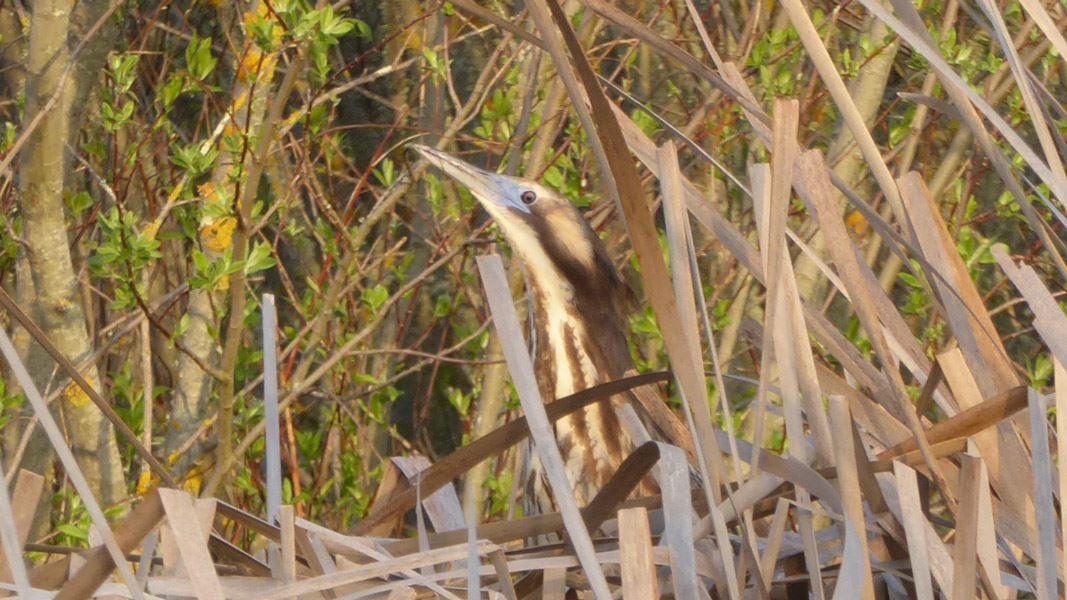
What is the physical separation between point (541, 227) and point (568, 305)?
6.7 inches

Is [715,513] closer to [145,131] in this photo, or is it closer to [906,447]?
[906,447]

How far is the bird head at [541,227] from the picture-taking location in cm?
281

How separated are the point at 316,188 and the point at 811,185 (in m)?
2.26

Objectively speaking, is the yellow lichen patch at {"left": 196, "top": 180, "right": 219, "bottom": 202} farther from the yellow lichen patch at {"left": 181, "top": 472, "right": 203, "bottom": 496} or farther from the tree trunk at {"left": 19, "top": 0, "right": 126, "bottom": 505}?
the yellow lichen patch at {"left": 181, "top": 472, "right": 203, "bottom": 496}

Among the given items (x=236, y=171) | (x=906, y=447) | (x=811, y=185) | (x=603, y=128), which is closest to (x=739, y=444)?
(x=906, y=447)

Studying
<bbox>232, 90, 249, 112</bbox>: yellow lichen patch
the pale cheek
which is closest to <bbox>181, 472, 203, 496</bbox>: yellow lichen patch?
<bbox>232, 90, 249, 112</bbox>: yellow lichen patch

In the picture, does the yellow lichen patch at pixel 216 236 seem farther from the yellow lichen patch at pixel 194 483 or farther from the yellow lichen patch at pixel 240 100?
the yellow lichen patch at pixel 194 483

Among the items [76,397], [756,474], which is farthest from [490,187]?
[756,474]

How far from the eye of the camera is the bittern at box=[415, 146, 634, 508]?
2.58 metres

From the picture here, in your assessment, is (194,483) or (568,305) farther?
(194,483)

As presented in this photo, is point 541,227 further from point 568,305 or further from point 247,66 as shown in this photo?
point 247,66

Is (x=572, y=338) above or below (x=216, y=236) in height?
above

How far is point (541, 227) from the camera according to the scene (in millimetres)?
2885

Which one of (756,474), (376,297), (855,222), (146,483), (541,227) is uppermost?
(756,474)
